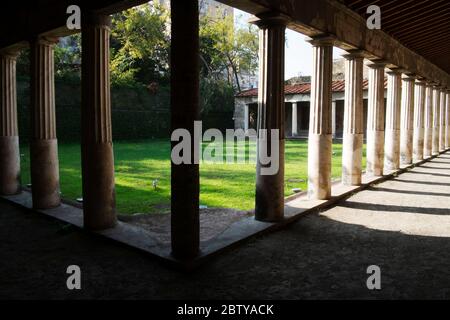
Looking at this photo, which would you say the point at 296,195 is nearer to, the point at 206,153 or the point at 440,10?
the point at 440,10

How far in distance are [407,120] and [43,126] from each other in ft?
38.7

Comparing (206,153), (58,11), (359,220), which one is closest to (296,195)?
(359,220)

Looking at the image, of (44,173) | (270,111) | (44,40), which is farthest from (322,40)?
(44,173)

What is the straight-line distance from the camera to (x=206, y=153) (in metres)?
17.0

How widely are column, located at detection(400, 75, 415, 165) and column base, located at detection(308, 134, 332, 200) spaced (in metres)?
7.26

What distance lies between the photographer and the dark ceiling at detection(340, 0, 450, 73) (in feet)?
25.7

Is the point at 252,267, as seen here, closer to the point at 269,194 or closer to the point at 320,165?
the point at 269,194

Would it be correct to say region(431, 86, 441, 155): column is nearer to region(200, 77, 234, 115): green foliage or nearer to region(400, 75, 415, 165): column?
region(400, 75, 415, 165): column

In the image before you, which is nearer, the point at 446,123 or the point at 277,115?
the point at 277,115

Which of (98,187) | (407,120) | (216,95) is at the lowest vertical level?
(98,187)

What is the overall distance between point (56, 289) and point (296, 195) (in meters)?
5.48

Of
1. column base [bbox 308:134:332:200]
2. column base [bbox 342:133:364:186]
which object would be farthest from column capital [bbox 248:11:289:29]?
column base [bbox 342:133:364:186]

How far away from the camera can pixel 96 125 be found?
5.56m

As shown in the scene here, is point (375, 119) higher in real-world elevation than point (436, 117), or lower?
lower
